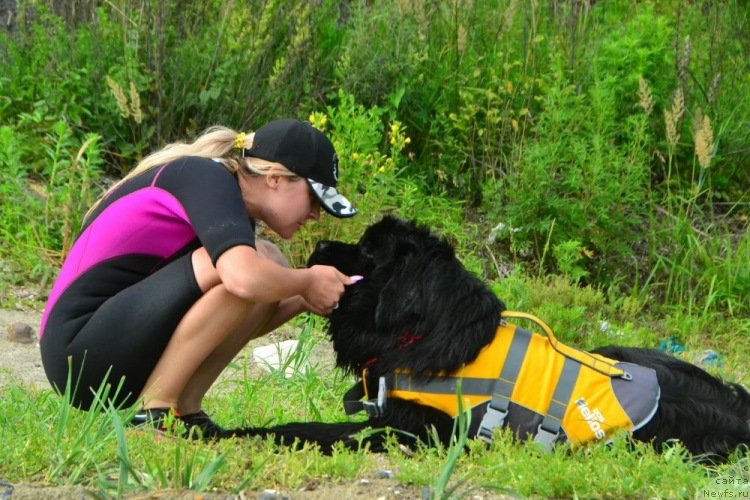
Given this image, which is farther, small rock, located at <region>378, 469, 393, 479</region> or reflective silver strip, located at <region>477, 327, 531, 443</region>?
reflective silver strip, located at <region>477, 327, 531, 443</region>

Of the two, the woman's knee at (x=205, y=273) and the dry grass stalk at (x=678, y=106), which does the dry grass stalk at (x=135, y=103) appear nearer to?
the woman's knee at (x=205, y=273)

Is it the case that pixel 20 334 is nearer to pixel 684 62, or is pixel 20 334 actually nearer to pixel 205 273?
pixel 205 273

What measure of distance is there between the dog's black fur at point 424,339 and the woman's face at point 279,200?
25 centimetres

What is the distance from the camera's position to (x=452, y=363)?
3.73 metres

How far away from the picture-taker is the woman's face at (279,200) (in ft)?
13.3

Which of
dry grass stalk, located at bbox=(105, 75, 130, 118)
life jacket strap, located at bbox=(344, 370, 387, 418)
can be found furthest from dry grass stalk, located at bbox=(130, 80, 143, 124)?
life jacket strap, located at bbox=(344, 370, 387, 418)

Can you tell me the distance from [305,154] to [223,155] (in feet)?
1.08

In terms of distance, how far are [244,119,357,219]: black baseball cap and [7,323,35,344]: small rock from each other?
194 centimetres

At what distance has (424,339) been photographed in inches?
150

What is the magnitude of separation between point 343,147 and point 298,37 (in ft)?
3.13

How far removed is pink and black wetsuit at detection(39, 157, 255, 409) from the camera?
3.88 metres

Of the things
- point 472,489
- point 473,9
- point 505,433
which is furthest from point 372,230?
point 473,9

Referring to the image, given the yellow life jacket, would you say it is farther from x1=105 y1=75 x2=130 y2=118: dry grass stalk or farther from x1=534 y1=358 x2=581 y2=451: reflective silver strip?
x1=105 y1=75 x2=130 y2=118: dry grass stalk

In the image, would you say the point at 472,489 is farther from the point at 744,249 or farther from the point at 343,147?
the point at 744,249
